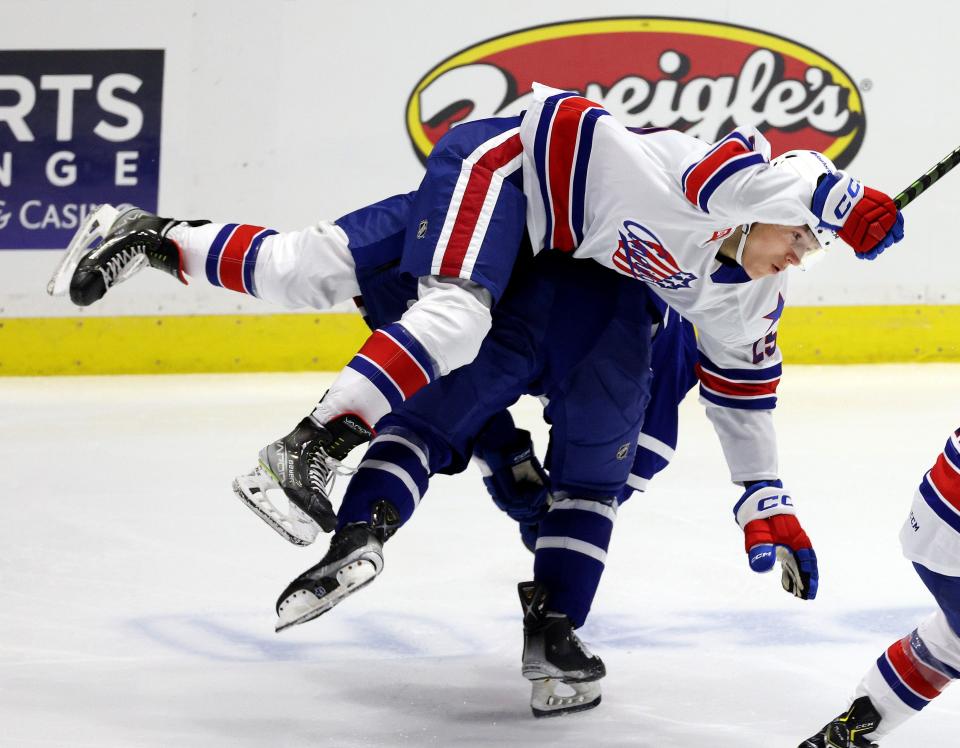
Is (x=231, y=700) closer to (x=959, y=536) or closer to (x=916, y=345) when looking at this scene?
(x=959, y=536)

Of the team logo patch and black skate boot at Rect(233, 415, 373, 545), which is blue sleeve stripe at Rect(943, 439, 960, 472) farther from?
black skate boot at Rect(233, 415, 373, 545)

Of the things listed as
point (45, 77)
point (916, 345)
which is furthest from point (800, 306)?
point (45, 77)

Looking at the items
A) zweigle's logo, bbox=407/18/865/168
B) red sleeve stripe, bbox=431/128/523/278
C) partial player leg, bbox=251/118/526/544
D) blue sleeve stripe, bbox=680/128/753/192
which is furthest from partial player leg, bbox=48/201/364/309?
zweigle's logo, bbox=407/18/865/168

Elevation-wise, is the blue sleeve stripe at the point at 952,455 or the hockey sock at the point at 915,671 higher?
the blue sleeve stripe at the point at 952,455

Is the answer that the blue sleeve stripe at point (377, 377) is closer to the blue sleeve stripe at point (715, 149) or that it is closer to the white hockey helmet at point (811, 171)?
the blue sleeve stripe at point (715, 149)

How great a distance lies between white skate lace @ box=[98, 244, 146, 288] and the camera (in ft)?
8.64

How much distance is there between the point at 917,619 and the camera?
3023 mm

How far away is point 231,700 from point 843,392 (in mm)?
3439

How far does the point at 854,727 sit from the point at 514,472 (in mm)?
889

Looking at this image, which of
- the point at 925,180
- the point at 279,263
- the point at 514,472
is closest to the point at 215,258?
the point at 279,263

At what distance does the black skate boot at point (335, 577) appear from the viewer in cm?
227

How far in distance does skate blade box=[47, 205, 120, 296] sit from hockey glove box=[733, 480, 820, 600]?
49.2 inches

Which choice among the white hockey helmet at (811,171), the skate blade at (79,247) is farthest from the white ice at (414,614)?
the white hockey helmet at (811,171)

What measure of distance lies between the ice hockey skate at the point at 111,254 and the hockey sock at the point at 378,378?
0.57m
